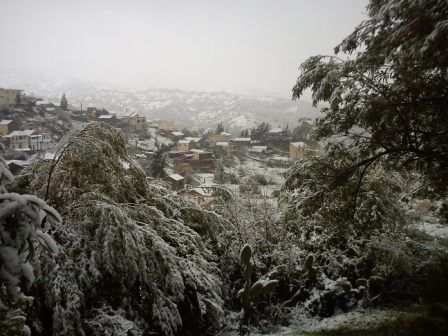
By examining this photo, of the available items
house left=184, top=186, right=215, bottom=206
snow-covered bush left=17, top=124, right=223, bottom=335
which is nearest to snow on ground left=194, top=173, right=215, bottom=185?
house left=184, top=186, right=215, bottom=206

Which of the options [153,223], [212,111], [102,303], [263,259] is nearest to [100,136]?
[153,223]

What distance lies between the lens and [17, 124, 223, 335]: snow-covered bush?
4113 mm

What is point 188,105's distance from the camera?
566ft

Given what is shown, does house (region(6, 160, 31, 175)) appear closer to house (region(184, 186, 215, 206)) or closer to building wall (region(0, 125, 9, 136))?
house (region(184, 186, 215, 206))

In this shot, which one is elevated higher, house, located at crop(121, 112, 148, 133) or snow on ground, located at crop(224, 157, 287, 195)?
house, located at crop(121, 112, 148, 133)

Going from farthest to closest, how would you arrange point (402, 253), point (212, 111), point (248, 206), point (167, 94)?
point (167, 94)
point (212, 111)
point (248, 206)
point (402, 253)

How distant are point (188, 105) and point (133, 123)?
105 metres

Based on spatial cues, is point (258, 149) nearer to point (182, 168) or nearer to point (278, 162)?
point (278, 162)

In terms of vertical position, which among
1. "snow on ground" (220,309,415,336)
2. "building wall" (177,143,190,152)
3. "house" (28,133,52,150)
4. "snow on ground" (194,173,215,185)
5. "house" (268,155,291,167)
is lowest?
"snow on ground" (194,173,215,185)

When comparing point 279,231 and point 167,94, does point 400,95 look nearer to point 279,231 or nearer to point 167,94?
point 279,231

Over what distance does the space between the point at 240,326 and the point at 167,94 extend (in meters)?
197

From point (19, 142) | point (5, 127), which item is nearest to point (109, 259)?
point (19, 142)

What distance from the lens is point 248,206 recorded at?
366 inches

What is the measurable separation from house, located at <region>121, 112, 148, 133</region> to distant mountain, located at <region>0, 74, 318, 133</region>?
55468 millimetres
